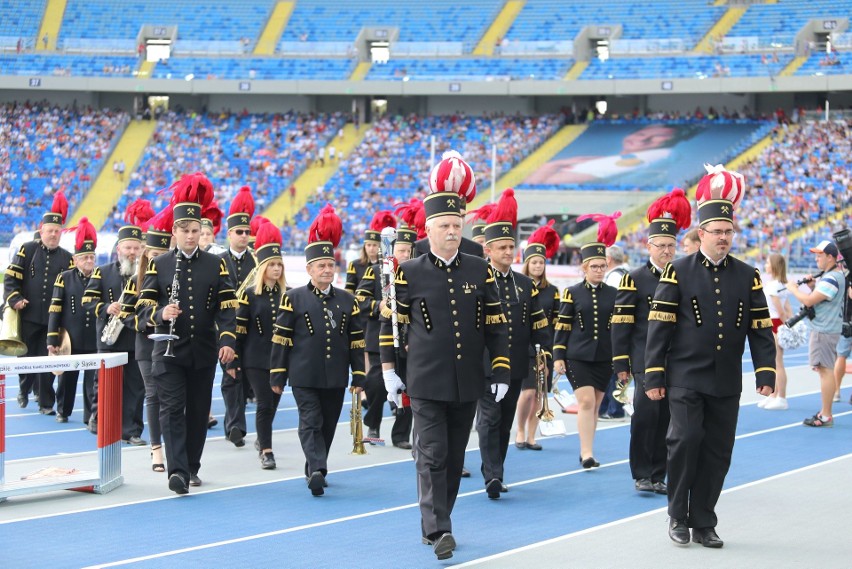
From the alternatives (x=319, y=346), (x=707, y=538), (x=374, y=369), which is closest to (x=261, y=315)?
(x=374, y=369)

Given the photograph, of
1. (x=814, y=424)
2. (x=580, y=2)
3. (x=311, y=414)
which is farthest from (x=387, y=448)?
(x=580, y=2)

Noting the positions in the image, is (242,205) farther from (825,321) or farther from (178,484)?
(825,321)

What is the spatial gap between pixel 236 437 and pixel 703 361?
18.6 feet

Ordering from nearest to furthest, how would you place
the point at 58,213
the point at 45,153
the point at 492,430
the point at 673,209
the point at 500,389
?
the point at 500,389 < the point at 492,430 < the point at 673,209 < the point at 58,213 < the point at 45,153

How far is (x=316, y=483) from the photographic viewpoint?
366 inches

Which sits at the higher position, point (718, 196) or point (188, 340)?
point (718, 196)

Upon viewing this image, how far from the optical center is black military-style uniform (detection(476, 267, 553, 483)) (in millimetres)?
9383

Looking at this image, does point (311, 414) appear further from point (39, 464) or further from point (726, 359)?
point (726, 359)

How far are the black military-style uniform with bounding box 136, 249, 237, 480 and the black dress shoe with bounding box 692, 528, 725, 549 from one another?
386 cm

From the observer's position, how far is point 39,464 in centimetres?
977

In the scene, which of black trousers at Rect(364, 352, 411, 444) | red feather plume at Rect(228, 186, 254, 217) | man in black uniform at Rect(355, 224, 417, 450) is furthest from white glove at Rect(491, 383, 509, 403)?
red feather plume at Rect(228, 186, 254, 217)

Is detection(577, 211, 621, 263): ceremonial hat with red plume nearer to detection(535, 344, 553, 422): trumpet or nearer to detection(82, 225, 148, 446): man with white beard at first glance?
detection(535, 344, 553, 422): trumpet

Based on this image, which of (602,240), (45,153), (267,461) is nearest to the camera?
(267,461)

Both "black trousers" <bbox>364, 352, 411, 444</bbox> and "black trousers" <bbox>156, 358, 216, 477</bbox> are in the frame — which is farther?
"black trousers" <bbox>364, 352, 411, 444</bbox>
